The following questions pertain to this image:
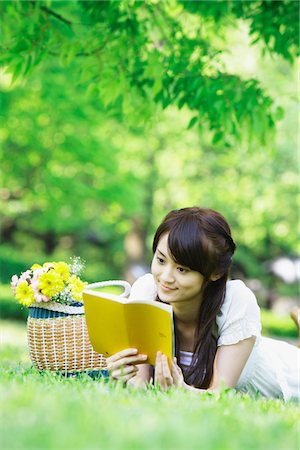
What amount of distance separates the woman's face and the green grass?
0.86 meters

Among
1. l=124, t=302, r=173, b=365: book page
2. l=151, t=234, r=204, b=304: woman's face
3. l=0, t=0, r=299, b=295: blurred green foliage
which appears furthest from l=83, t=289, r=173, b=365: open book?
l=0, t=0, r=299, b=295: blurred green foliage

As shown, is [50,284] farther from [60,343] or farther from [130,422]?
[130,422]

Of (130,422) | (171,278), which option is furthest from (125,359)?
(130,422)

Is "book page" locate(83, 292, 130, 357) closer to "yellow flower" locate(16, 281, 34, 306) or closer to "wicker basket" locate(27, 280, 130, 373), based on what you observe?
"wicker basket" locate(27, 280, 130, 373)

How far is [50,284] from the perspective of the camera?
12.8ft

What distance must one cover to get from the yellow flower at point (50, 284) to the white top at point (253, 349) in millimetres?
413

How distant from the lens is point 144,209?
22047 millimetres

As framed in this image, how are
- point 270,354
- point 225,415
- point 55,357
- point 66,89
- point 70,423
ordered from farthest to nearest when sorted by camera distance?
point 66,89 < point 270,354 < point 55,357 < point 225,415 < point 70,423

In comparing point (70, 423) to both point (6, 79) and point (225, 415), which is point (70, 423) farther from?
point (6, 79)

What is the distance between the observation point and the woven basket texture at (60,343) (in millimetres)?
3943

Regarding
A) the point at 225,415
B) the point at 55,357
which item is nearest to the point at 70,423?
the point at 225,415

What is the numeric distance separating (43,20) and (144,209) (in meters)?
16.4

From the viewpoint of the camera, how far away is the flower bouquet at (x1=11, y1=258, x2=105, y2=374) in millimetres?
3924

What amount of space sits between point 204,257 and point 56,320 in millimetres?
972
